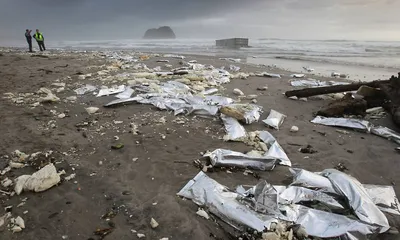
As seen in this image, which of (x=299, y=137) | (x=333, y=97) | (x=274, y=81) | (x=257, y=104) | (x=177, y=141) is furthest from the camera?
(x=274, y=81)

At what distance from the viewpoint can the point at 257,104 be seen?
5535 millimetres

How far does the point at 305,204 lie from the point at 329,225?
1.02ft

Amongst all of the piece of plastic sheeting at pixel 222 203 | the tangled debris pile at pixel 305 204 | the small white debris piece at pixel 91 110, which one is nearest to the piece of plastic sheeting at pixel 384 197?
the tangled debris pile at pixel 305 204

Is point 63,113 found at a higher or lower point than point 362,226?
higher

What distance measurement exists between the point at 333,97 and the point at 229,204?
5.01 meters

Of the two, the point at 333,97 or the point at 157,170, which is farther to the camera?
the point at 333,97

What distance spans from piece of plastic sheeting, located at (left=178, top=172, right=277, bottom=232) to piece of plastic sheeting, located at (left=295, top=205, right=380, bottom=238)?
28 cm

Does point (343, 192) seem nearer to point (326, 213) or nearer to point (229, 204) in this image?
point (326, 213)

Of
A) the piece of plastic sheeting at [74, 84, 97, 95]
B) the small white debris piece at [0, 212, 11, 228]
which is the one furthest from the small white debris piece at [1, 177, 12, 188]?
the piece of plastic sheeting at [74, 84, 97, 95]

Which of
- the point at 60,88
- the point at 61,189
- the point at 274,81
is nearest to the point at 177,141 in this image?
the point at 61,189

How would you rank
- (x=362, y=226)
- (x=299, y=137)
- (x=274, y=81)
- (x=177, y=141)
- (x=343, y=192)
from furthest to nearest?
(x=274, y=81), (x=299, y=137), (x=177, y=141), (x=343, y=192), (x=362, y=226)

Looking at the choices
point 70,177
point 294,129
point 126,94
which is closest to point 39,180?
point 70,177

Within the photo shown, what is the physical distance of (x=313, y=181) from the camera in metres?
2.54

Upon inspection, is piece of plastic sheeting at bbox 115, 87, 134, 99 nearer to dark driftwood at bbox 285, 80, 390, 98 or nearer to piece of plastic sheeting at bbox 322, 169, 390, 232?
dark driftwood at bbox 285, 80, 390, 98
